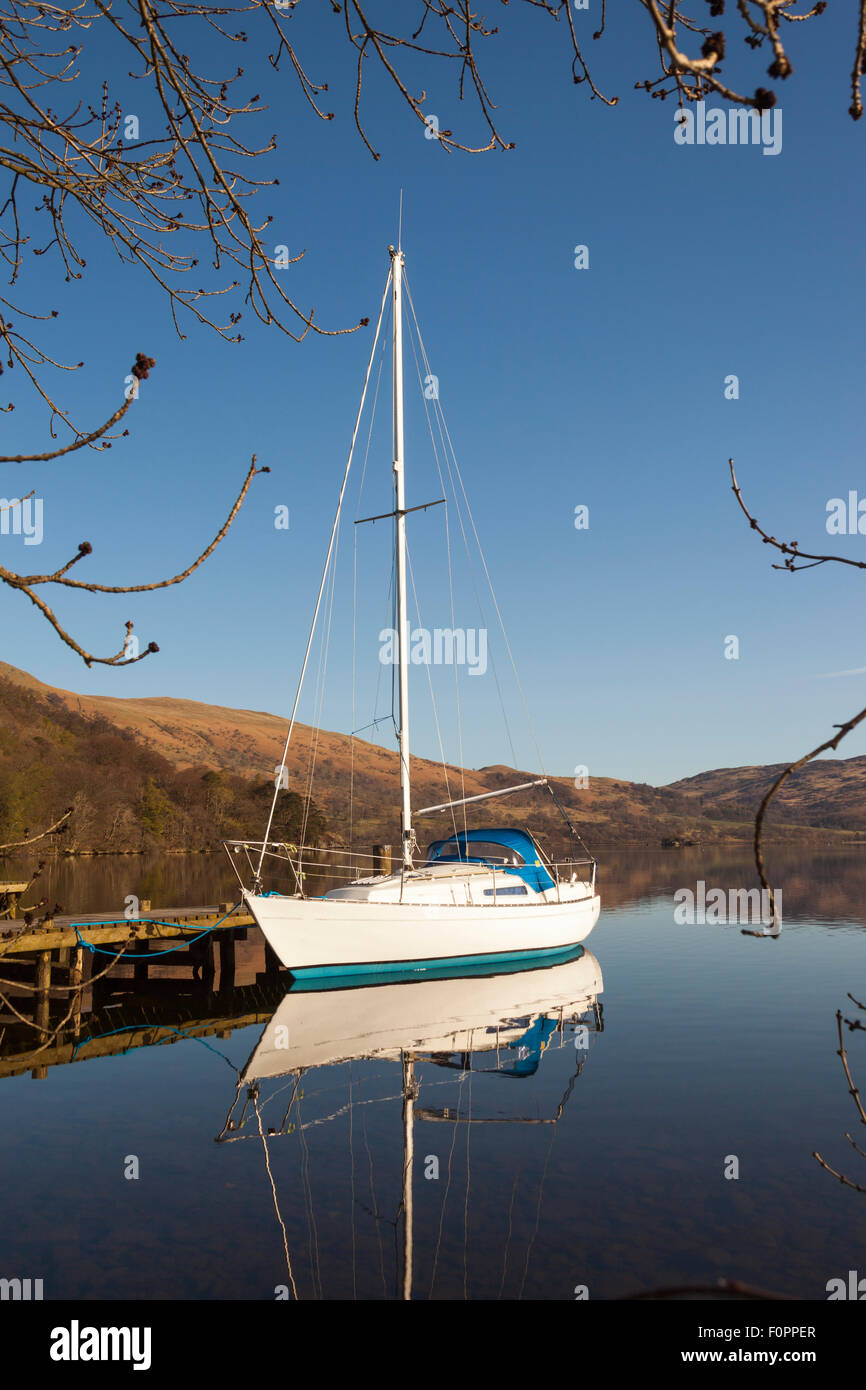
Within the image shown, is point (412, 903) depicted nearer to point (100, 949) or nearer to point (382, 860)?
point (382, 860)

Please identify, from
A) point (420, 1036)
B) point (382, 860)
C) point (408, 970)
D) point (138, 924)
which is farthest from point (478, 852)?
point (420, 1036)

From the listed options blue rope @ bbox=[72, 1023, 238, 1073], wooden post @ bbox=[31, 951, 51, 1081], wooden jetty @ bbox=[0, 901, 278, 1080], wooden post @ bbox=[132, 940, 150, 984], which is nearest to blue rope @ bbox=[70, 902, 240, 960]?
wooden jetty @ bbox=[0, 901, 278, 1080]

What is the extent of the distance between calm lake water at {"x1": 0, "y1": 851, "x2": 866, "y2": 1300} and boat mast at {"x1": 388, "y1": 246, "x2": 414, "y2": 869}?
4022 mm

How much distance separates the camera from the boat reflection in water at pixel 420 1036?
35.6ft

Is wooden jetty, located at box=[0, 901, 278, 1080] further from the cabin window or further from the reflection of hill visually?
the reflection of hill

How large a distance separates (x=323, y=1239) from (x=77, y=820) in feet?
193

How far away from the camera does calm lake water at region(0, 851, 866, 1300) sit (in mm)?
7027

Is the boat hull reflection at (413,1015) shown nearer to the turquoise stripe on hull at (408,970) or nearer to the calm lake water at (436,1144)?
the calm lake water at (436,1144)

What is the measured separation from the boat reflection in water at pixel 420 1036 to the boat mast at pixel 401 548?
3435mm

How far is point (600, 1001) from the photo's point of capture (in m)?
18.7

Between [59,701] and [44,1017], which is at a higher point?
[59,701]

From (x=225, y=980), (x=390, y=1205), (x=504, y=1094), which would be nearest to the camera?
(x=390, y=1205)

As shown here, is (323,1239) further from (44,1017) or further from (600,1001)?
(600,1001)
